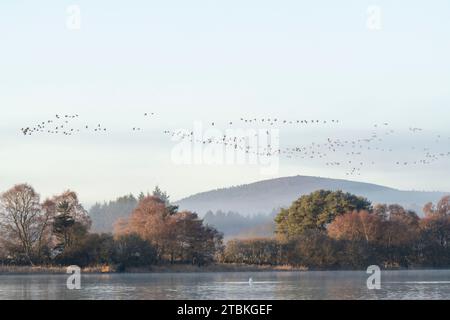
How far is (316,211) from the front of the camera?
115812 mm

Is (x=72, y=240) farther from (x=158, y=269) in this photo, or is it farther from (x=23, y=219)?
(x=158, y=269)

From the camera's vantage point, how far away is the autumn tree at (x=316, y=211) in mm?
113812

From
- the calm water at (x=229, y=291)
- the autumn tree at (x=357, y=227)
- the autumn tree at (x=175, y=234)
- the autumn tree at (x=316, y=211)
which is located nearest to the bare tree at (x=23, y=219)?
the autumn tree at (x=175, y=234)

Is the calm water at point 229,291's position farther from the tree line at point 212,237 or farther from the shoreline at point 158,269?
the tree line at point 212,237

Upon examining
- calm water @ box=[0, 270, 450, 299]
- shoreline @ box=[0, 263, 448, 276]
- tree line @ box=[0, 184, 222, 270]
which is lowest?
calm water @ box=[0, 270, 450, 299]

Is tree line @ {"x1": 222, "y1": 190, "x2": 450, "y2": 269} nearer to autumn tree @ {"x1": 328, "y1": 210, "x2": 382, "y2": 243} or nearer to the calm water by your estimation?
autumn tree @ {"x1": 328, "y1": 210, "x2": 382, "y2": 243}

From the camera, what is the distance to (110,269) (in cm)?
9006

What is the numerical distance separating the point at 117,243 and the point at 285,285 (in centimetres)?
3062

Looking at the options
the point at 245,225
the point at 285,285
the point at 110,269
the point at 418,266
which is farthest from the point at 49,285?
the point at 245,225

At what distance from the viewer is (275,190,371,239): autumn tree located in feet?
373

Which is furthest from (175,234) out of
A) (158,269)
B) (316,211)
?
(316,211)

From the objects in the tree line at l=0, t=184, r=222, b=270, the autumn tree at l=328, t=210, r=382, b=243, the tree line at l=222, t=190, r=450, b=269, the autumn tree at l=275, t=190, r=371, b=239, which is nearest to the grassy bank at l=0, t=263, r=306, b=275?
the tree line at l=0, t=184, r=222, b=270

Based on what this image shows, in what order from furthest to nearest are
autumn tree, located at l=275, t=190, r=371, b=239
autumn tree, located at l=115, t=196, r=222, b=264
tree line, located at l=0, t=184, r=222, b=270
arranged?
autumn tree, located at l=275, t=190, r=371, b=239 < autumn tree, located at l=115, t=196, r=222, b=264 < tree line, located at l=0, t=184, r=222, b=270
